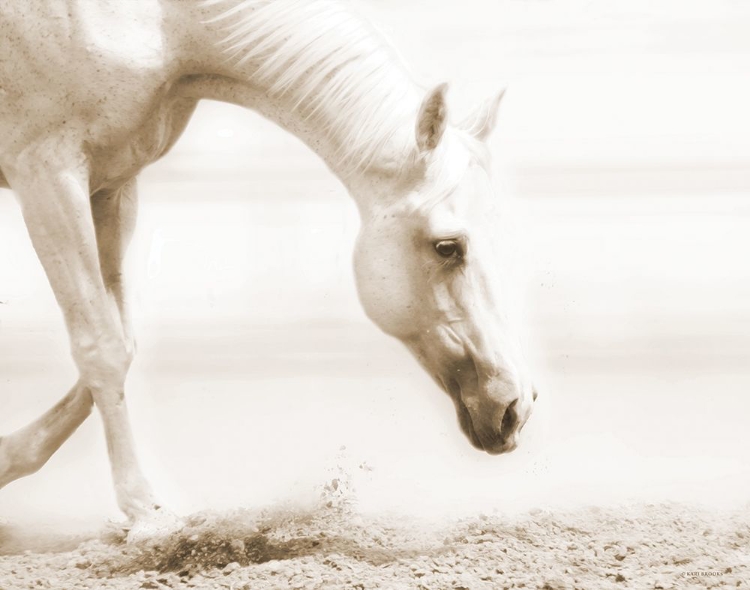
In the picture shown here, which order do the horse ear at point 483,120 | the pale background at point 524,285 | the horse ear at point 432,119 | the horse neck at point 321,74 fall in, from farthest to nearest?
the pale background at point 524,285 → the horse ear at point 483,120 → the horse neck at point 321,74 → the horse ear at point 432,119

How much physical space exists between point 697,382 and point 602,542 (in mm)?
1175

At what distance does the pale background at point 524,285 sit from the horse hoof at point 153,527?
594mm

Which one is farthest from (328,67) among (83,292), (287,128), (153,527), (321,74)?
(153,527)

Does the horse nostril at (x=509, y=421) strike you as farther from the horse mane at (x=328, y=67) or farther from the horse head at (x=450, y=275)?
the horse mane at (x=328, y=67)

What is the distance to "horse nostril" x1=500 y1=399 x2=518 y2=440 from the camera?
1763 millimetres

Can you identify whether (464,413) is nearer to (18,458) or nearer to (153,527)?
(153,527)

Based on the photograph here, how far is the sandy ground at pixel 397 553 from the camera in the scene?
169 cm

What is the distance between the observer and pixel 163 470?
254cm

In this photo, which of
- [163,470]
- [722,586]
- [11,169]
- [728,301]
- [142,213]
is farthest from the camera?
[728,301]

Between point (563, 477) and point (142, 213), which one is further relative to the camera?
point (142, 213)

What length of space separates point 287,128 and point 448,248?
0.44m

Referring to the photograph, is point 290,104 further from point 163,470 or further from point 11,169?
point 163,470

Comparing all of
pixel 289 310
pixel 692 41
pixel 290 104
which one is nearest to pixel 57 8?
pixel 290 104

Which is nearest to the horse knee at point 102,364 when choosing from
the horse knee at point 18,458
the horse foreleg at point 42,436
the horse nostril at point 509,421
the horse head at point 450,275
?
the horse foreleg at point 42,436
